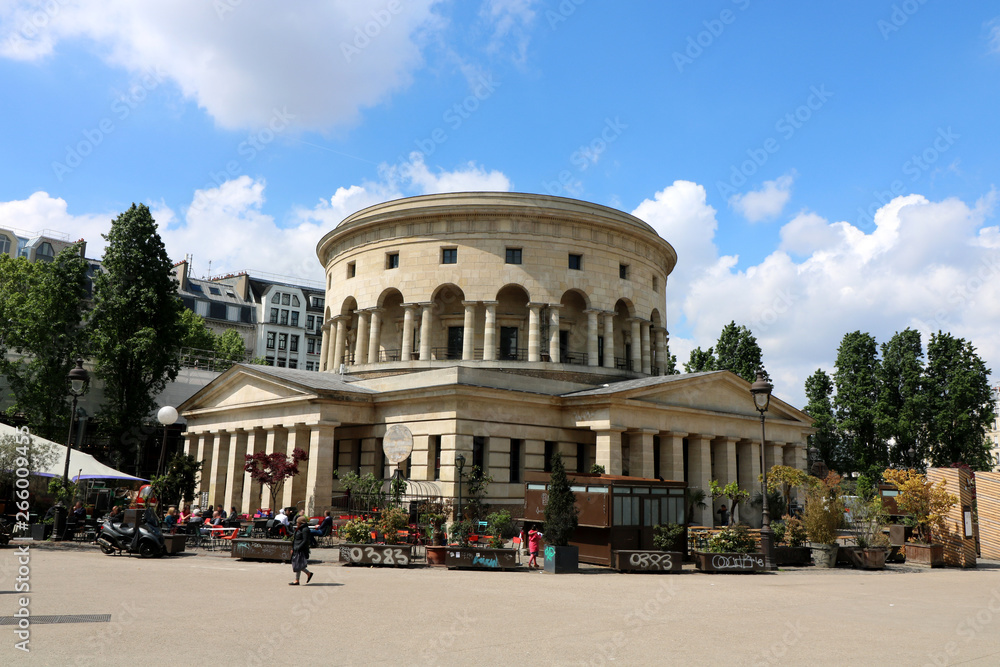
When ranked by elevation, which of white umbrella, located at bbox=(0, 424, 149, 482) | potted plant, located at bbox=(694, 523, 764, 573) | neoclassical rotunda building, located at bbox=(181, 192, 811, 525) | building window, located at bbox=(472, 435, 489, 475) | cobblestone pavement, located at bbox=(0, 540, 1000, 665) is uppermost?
neoclassical rotunda building, located at bbox=(181, 192, 811, 525)

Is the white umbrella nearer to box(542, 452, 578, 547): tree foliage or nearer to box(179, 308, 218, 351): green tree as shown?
box(542, 452, 578, 547): tree foliage

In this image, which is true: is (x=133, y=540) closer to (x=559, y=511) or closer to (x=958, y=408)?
(x=559, y=511)

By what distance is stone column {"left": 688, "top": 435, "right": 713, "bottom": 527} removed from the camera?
38.5 meters

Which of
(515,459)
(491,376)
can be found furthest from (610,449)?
(491,376)

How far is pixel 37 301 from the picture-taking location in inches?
1875

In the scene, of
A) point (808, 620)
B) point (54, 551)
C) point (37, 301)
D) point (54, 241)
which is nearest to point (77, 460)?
point (54, 551)

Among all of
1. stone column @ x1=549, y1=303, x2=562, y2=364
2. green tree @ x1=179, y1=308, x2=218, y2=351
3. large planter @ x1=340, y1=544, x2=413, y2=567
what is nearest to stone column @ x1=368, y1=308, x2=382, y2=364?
stone column @ x1=549, y1=303, x2=562, y2=364

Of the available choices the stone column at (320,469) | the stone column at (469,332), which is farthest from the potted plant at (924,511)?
the stone column at (320,469)

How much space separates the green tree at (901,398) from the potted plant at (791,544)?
34.6 m

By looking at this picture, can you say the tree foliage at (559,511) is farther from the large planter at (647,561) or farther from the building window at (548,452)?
the building window at (548,452)

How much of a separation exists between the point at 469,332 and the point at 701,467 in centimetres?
1448

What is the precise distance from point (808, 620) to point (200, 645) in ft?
34.7

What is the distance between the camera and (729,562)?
23.8 m

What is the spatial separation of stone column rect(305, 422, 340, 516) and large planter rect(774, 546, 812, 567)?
19626 mm
